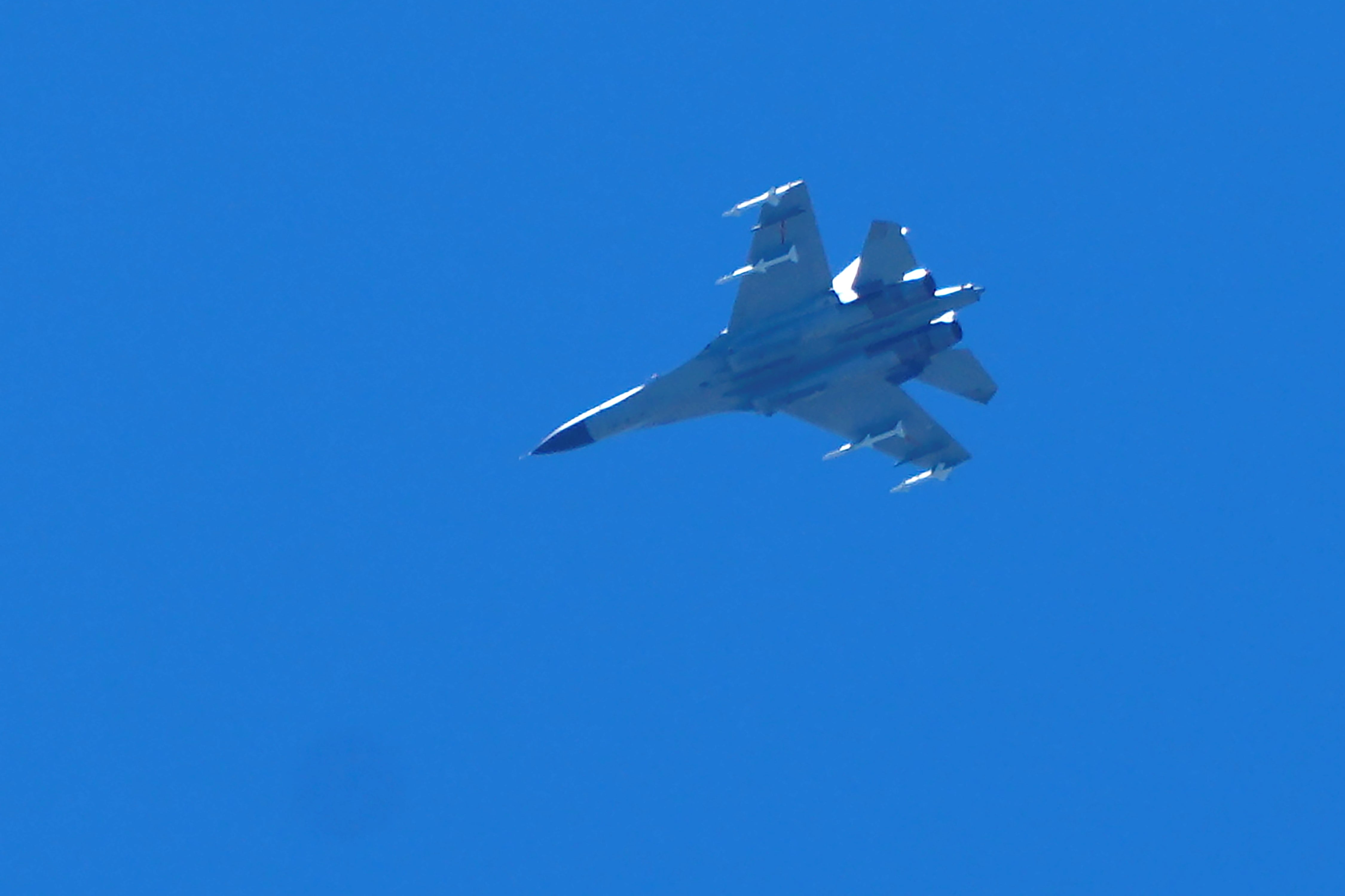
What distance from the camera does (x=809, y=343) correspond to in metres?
70.6

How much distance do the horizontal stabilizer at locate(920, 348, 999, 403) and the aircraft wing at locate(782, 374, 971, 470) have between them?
1.50 meters

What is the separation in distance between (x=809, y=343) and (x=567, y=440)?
9410 millimetres

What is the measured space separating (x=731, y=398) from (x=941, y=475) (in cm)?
875

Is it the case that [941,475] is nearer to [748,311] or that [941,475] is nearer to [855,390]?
[855,390]

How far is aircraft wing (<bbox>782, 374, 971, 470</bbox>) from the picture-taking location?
7344cm

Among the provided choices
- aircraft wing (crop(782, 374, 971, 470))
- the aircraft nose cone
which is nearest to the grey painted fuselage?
the aircraft nose cone

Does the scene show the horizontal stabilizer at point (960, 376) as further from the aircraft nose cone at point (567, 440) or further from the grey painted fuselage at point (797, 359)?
the aircraft nose cone at point (567, 440)

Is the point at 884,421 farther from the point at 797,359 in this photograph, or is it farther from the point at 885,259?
the point at 885,259

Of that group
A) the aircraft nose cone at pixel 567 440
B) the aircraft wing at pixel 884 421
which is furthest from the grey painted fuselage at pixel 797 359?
the aircraft wing at pixel 884 421

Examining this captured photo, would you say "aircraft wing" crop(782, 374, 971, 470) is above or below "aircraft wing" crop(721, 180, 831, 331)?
below

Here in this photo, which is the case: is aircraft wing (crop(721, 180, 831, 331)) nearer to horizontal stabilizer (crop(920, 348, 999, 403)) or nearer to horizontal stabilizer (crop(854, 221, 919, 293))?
horizontal stabilizer (crop(854, 221, 919, 293))

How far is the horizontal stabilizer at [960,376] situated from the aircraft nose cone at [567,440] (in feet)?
39.7

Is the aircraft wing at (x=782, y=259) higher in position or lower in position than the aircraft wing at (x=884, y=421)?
higher

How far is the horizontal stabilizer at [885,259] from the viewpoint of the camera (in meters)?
69.8
